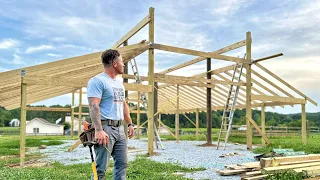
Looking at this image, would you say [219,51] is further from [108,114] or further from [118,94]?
[108,114]

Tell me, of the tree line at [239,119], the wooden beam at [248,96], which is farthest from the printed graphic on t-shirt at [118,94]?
the tree line at [239,119]

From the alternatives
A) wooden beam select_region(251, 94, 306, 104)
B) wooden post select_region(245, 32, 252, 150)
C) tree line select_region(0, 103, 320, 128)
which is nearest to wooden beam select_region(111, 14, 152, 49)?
wooden post select_region(245, 32, 252, 150)

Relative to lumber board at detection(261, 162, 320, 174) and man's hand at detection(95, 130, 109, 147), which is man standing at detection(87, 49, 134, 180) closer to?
man's hand at detection(95, 130, 109, 147)

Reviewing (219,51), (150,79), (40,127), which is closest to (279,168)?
(150,79)

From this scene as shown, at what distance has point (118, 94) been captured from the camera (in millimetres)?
3146

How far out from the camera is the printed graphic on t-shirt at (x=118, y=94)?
10.2 feet

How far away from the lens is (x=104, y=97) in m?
3.03

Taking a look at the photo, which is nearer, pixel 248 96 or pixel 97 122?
pixel 97 122

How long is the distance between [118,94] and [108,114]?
245mm

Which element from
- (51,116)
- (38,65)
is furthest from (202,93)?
(51,116)

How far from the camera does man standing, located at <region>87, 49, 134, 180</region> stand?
A: 113 inches


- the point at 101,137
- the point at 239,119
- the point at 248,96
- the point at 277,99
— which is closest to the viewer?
the point at 101,137

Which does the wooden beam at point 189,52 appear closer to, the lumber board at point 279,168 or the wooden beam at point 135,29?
the wooden beam at point 135,29

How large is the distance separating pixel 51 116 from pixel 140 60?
48.4 metres
